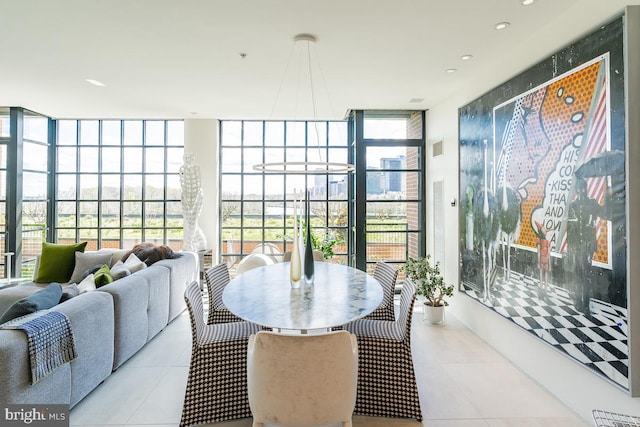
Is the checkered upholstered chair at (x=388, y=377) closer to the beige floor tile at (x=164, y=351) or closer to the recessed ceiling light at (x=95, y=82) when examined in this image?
the beige floor tile at (x=164, y=351)

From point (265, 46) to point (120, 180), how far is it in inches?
181

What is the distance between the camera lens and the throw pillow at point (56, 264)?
14.0 ft

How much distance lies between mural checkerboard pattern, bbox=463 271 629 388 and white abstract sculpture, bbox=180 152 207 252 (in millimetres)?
4547

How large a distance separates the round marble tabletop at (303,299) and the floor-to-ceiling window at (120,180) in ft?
13.1

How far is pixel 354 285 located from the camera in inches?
106

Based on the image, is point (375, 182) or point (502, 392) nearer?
point (502, 392)

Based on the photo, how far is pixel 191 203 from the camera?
5.70 m

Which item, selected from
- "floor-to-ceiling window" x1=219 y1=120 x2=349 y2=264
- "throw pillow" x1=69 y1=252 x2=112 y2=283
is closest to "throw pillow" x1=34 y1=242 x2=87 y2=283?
"throw pillow" x1=69 y1=252 x2=112 y2=283

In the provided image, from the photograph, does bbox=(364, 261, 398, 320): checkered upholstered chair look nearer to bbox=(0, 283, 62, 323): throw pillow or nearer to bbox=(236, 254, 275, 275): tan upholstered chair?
bbox=(236, 254, 275, 275): tan upholstered chair

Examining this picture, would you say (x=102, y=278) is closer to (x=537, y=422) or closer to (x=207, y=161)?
(x=207, y=161)

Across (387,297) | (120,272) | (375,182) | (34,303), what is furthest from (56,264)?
(375,182)

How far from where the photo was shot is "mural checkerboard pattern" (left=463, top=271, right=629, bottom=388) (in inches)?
80.3

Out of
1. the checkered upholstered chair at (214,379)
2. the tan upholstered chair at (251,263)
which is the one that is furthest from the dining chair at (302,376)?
the tan upholstered chair at (251,263)

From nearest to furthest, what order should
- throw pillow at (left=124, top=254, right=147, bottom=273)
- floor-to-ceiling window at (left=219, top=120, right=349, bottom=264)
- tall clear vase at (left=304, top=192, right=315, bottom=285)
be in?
tall clear vase at (left=304, top=192, right=315, bottom=285) < throw pillow at (left=124, top=254, right=147, bottom=273) < floor-to-ceiling window at (left=219, top=120, right=349, bottom=264)
